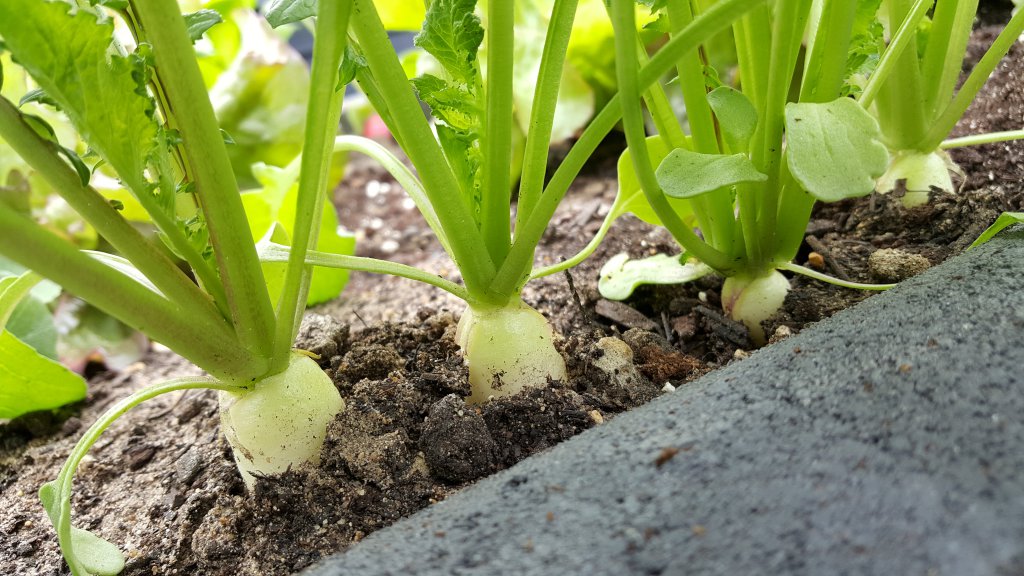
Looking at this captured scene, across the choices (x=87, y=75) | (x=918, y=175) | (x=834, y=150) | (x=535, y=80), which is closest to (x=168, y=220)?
(x=87, y=75)

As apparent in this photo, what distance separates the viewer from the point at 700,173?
577 millimetres

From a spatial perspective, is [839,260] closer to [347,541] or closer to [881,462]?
[881,462]

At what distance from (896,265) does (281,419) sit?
A: 0.58 m

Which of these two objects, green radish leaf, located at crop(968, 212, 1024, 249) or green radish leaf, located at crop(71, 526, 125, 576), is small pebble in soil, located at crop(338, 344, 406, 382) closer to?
green radish leaf, located at crop(71, 526, 125, 576)

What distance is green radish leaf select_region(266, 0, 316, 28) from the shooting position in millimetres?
565

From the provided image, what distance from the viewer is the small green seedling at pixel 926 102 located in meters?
0.81

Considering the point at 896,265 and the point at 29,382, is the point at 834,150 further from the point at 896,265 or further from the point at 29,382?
the point at 29,382

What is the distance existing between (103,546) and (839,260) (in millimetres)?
742

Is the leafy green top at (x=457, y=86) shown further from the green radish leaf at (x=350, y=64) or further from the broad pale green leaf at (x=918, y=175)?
the broad pale green leaf at (x=918, y=175)

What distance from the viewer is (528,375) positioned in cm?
68

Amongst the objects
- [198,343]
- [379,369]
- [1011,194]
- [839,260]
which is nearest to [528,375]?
[379,369]

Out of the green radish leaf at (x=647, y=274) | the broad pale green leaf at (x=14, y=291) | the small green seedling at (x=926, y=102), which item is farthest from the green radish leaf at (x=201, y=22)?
the small green seedling at (x=926, y=102)

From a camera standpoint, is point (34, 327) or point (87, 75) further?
point (34, 327)

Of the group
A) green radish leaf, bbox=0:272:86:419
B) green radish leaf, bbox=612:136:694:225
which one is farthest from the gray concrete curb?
green radish leaf, bbox=0:272:86:419
